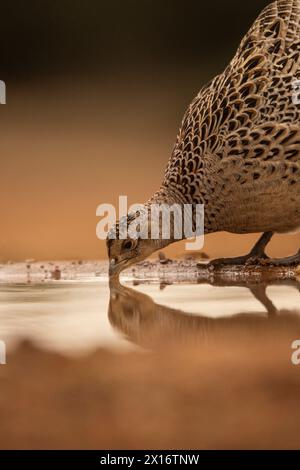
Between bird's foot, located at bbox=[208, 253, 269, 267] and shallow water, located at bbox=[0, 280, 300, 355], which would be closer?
shallow water, located at bbox=[0, 280, 300, 355]

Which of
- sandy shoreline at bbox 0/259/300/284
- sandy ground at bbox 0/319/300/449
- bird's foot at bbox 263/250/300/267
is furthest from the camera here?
bird's foot at bbox 263/250/300/267

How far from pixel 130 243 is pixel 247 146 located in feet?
2.41

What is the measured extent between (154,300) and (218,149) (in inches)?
36.9

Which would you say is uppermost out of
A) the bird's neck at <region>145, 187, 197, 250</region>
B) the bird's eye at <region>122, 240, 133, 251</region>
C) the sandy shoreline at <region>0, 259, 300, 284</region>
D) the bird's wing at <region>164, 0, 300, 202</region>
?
the bird's wing at <region>164, 0, 300, 202</region>

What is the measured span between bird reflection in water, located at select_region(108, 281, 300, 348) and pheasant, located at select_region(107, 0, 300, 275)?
826mm

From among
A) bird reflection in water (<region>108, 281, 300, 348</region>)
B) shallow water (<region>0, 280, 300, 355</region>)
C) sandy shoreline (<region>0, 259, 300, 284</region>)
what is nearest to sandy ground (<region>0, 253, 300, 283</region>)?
sandy shoreline (<region>0, 259, 300, 284</region>)

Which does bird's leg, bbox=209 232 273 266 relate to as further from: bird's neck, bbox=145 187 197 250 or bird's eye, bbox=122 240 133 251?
bird's eye, bbox=122 240 133 251

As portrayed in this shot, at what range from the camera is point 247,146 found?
2469mm

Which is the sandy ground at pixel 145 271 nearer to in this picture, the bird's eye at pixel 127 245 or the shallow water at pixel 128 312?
the bird's eye at pixel 127 245

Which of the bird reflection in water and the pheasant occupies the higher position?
the pheasant

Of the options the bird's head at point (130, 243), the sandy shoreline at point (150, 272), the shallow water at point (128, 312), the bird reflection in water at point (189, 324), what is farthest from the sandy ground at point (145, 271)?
the bird reflection in water at point (189, 324)

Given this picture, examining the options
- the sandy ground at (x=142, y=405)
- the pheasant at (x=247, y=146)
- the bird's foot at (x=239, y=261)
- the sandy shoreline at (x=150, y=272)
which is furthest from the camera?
the bird's foot at (x=239, y=261)

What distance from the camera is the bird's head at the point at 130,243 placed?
8.70 ft

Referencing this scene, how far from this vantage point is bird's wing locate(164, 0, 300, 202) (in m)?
2.45
